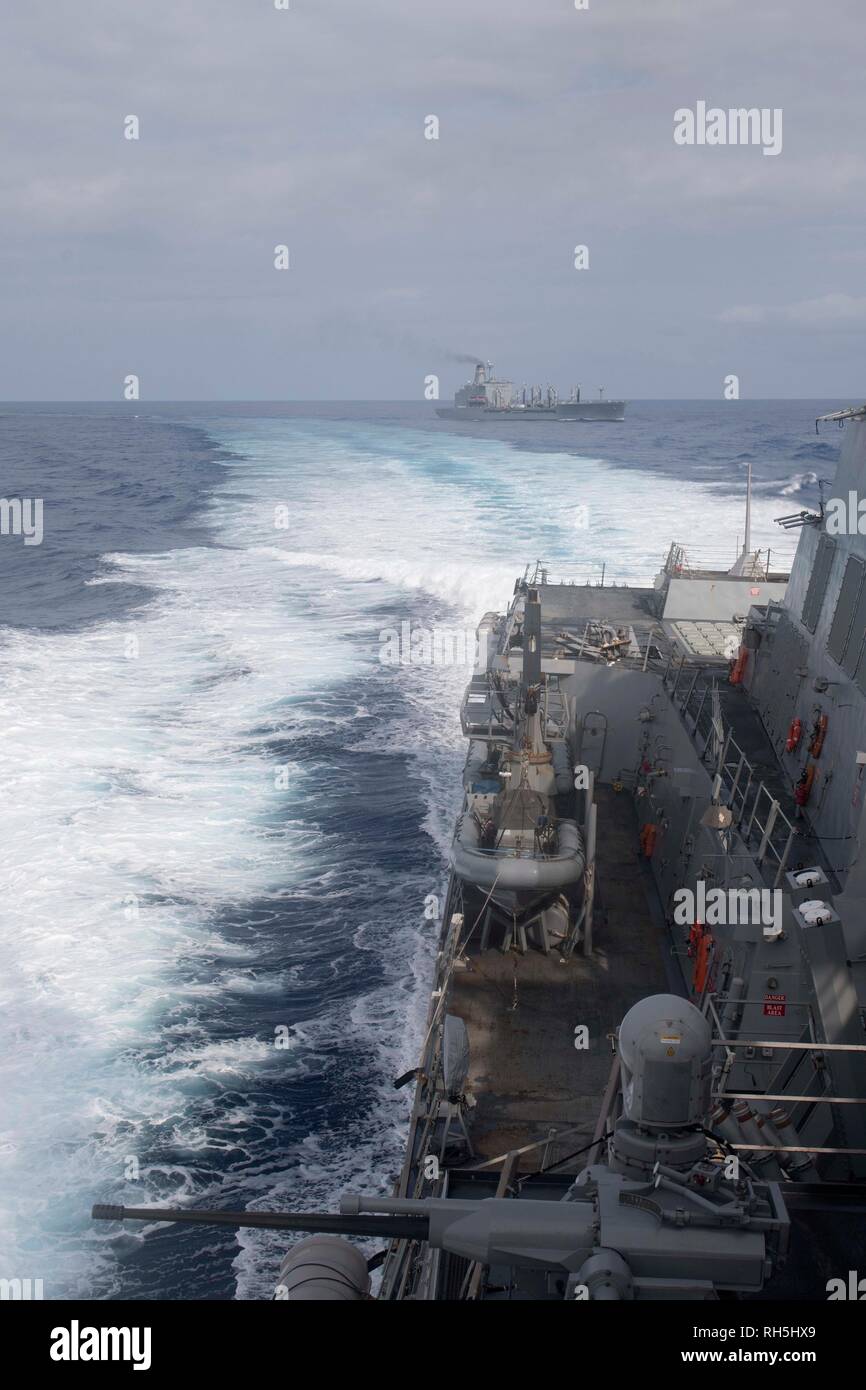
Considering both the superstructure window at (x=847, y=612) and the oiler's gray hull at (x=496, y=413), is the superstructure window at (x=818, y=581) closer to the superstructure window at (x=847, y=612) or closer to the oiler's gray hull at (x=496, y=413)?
the superstructure window at (x=847, y=612)

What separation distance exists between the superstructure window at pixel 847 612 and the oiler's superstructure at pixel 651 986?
0.16 ft

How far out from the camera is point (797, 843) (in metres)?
14.0

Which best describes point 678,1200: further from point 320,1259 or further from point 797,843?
point 797,843

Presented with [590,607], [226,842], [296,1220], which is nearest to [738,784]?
[296,1220]

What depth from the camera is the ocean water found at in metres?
14.5

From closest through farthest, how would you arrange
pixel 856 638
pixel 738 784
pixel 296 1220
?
pixel 296 1220 < pixel 856 638 < pixel 738 784

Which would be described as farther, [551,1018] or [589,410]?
[589,410]

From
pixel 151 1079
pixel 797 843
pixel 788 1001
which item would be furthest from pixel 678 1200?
pixel 151 1079

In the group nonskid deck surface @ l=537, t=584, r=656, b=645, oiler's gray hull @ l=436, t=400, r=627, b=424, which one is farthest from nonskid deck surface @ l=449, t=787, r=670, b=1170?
oiler's gray hull @ l=436, t=400, r=627, b=424

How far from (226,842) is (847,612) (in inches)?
538

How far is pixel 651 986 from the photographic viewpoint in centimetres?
1477

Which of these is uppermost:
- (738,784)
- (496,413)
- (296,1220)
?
(496,413)

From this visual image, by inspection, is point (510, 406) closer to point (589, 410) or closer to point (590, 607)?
point (589, 410)
